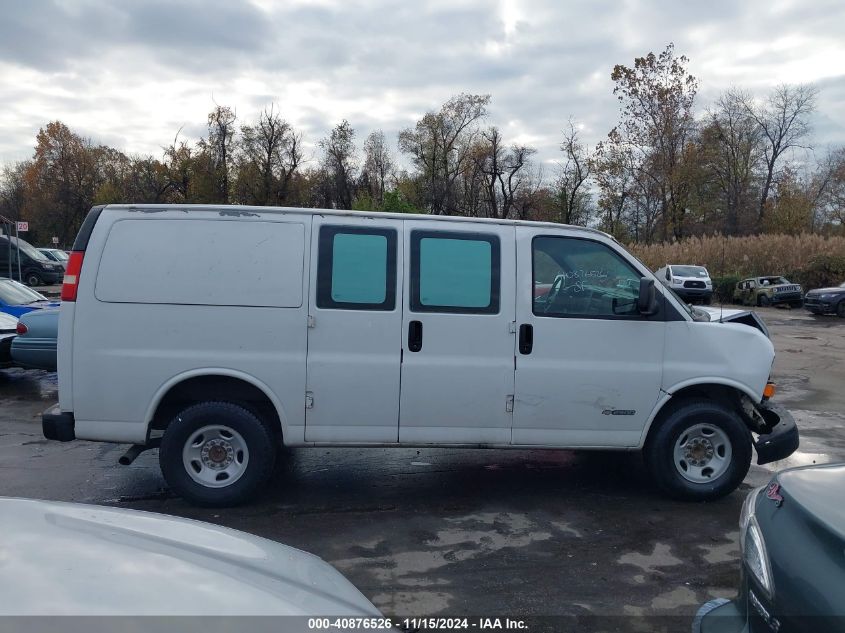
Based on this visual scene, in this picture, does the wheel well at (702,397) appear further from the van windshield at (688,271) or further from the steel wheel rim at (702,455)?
the van windshield at (688,271)

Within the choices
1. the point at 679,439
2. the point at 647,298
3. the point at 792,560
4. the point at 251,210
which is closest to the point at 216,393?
the point at 251,210

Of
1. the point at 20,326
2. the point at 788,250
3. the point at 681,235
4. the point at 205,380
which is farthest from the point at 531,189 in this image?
the point at 205,380

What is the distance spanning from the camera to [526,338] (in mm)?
5512

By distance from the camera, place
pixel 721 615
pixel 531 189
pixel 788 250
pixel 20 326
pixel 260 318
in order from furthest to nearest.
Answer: pixel 531 189
pixel 788 250
pixel 20 326
pixel 260 318
pixel 721 615

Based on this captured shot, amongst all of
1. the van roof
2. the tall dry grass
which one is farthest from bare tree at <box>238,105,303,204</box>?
the van roof

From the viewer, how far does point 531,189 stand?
5338 cm

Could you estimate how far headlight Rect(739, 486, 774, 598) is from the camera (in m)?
2.57

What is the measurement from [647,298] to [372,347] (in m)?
2.13

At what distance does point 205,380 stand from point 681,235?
54815 millimetres

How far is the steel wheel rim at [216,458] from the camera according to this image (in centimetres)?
548

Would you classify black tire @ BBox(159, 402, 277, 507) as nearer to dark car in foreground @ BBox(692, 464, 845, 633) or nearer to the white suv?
dark car in foreground @ BBox(692, 464, 845, 633)

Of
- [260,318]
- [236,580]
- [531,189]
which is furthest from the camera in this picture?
[531,189]

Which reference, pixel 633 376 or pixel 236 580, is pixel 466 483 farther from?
pixel 236 580

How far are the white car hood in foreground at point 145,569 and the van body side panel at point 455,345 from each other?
267 centimetres
